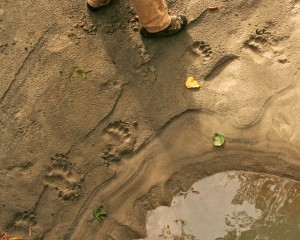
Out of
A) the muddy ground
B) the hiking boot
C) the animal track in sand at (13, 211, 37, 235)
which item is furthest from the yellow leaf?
the animal track in sand at (13, 211, 37, 235)

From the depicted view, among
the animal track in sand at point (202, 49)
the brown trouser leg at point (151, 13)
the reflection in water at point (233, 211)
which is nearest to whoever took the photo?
the brown trouser leg at point (151, 13)

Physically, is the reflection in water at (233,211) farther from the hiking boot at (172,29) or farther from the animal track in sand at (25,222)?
the hiking boot at (172,29)

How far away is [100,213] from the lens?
2.82m

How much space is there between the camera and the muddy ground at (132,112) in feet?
9.25

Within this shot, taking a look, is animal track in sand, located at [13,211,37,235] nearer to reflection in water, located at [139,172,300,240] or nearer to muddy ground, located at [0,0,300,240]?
muddy ground, located at [0,0,300,240]

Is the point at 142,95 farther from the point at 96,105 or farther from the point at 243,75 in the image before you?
the point at 243,75

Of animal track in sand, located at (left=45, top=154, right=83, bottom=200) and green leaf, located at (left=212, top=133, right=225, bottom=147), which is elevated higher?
green leaf, located at (left=212, top=133, right=225, bottom=147)

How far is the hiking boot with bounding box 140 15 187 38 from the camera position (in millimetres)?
2842

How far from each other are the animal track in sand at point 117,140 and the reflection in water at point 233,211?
1.54 feet

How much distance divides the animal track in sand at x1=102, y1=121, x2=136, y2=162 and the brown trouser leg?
69cm

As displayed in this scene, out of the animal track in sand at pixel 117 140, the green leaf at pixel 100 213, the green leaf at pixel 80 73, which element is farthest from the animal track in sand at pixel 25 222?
the green leaf at pixel 80 73

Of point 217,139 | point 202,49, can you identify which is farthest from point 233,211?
point 202,49

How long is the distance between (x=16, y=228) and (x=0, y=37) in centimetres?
134

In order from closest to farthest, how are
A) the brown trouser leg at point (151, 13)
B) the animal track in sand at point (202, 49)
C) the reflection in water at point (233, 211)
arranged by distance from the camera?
the brown trouser leg at point (151, 13) < the reflection in water at point (233, 211) < the animal track in sand at point (202, 49)
